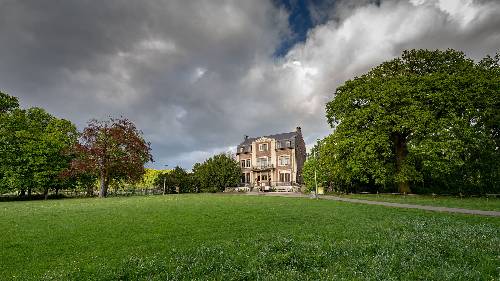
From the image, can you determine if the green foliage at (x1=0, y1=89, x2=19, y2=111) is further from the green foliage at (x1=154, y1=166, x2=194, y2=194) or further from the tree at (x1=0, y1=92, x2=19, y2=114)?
the green foliage at (x1=154, y1=166, x2=194, y2=194)

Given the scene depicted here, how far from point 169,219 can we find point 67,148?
4430 centimetres

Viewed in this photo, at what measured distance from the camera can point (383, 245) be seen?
1103cm

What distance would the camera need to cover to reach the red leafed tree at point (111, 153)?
53344mm

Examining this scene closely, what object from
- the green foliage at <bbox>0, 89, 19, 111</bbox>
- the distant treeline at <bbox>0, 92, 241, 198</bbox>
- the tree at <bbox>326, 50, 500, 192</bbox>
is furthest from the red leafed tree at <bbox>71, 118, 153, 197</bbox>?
the tree at <bbox>326, 50, 500, 192</bbox>

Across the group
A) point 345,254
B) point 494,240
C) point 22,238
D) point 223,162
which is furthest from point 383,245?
point 223,162

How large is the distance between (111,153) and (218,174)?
26.5 meters

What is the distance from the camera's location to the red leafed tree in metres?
53.3

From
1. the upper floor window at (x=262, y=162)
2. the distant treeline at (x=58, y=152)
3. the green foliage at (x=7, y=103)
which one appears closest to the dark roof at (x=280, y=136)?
the upper floor window at (x=262, y=162)

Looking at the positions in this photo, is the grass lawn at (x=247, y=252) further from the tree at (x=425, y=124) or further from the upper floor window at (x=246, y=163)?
the upper floor window at (x=246, y=163)

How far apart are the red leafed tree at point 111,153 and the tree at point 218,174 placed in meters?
19.1

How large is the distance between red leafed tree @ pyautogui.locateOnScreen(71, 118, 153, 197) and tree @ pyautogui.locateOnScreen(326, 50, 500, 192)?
34.0 m

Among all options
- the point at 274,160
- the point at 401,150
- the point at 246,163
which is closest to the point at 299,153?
the point at 274,160

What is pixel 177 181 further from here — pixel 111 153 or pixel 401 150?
pixel 401 150

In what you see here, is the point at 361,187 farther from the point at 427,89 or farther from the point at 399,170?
the point at 427,89
